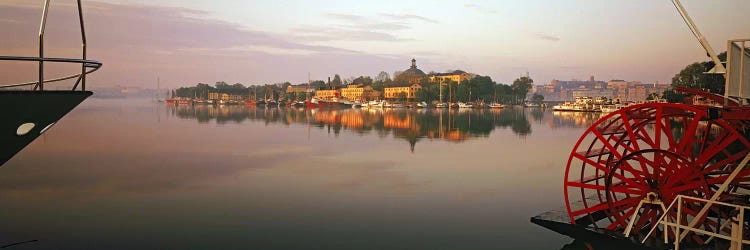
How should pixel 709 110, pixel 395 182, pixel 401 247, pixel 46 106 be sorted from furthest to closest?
pixel 395 182
pixel 401 247
pixel 709 110
pixel 46 106

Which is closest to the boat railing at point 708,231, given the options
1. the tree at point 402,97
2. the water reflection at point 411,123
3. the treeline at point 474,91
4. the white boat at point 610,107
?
the water reflection at point 411,123

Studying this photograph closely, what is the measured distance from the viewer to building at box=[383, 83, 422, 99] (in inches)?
6219

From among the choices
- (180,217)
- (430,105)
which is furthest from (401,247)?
(430,105)

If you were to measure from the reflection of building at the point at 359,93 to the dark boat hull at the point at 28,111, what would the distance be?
530ft

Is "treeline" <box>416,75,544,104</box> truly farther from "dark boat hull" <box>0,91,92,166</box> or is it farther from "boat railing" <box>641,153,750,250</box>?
"dark boat hull" <box>0,91,92,166</box>

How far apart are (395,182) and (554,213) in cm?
760

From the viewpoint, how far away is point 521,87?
162 metres

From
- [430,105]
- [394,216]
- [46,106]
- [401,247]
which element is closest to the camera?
[46,106]

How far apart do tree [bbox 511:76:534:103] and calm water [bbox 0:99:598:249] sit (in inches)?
5294

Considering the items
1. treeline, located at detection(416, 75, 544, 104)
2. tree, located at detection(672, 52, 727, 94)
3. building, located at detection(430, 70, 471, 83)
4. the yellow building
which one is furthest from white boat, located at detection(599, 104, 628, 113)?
the yellow building

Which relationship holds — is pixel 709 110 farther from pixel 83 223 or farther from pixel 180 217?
pixel 83 223

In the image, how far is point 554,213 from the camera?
13.8 meters

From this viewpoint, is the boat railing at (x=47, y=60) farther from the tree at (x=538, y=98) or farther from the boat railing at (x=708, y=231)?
the tree at (x=538, y=98)

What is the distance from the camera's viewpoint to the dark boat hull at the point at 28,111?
8.06 m
